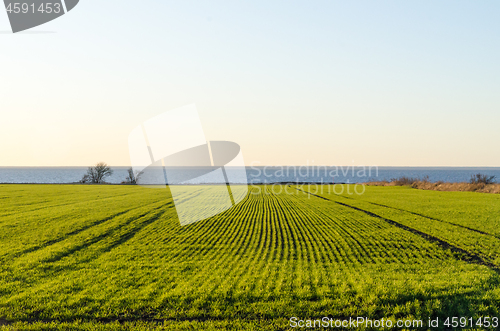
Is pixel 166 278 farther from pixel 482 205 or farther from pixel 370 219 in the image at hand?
pixel 482 205

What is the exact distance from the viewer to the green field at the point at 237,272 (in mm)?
7547

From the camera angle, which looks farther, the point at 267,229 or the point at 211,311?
the point at 267,229

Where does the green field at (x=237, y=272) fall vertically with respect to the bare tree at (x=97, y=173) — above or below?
below

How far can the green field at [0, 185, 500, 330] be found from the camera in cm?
755

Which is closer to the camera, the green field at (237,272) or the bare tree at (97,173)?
the green field at (237,272)

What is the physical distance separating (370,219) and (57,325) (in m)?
22.3

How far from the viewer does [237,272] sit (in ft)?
35.8

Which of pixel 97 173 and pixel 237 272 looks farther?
pixel 97 173

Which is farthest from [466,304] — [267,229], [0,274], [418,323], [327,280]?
[0,274]

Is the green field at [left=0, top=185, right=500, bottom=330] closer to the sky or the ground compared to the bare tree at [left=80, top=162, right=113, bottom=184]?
closer to the ground

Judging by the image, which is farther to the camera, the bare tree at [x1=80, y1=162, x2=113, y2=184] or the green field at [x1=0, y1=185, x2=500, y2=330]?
the bare tree at [x1=80, y1=162, x2=113, y2=184]

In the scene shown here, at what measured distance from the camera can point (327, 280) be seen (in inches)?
384

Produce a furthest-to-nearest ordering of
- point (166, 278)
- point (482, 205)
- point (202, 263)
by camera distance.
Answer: point (482, 205), point (202, 263), point (166, 278)

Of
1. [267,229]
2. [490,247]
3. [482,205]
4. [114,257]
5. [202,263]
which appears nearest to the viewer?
[202,263]
